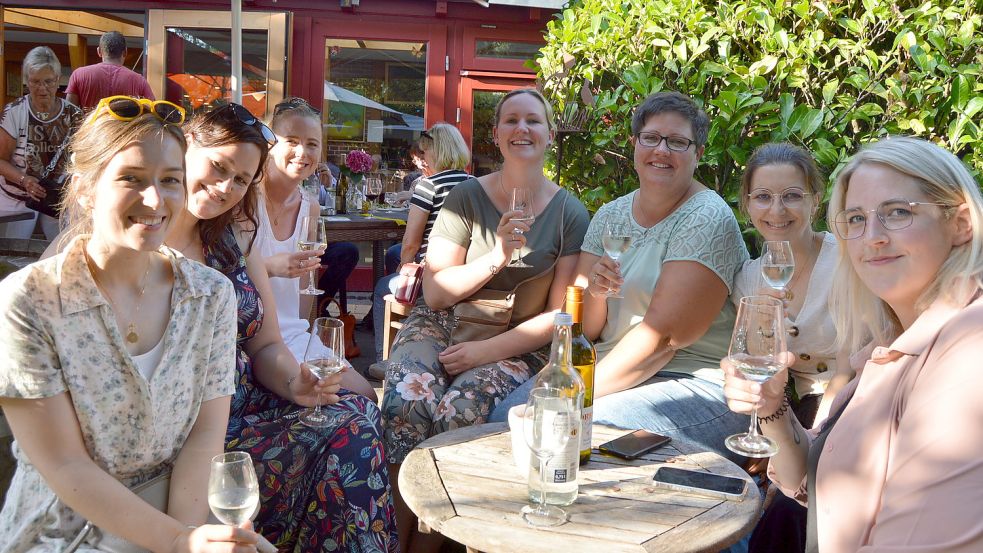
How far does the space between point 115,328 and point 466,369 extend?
64.8 inches

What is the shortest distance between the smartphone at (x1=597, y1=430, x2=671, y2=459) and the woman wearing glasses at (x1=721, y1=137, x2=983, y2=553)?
0.36m

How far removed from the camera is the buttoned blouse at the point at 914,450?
1321mm

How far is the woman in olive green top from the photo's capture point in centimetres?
314

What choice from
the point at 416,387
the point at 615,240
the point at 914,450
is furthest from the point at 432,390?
the point at 914,450

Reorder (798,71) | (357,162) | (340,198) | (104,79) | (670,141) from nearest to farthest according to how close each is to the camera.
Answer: (670,141) < (798,71) < (340,198) < (104,79) < (357,162)

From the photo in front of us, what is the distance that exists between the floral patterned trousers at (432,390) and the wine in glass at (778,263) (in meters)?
1.09

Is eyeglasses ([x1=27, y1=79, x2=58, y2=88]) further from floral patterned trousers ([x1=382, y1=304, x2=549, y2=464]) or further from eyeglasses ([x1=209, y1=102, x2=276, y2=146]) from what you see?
floral patterned trousers ([x1=382, y1=304, x2=549, y2=464])

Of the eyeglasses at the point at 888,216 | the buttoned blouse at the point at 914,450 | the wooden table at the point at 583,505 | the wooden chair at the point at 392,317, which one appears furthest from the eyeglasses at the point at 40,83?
the buttoned blouse at the point at 914,450

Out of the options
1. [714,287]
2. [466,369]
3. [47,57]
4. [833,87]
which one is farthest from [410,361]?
[47,57]

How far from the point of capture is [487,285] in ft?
11.6

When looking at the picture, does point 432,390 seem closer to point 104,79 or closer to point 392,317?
point 392,317

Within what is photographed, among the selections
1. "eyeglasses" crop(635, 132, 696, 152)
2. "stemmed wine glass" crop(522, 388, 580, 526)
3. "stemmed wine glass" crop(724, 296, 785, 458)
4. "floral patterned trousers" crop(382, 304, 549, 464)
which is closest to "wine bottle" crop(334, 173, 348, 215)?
"floral patterned trousers" crop(382, 304, 549, 464)

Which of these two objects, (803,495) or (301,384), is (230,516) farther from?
(803,495)

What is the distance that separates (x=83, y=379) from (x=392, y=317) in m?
2.99
